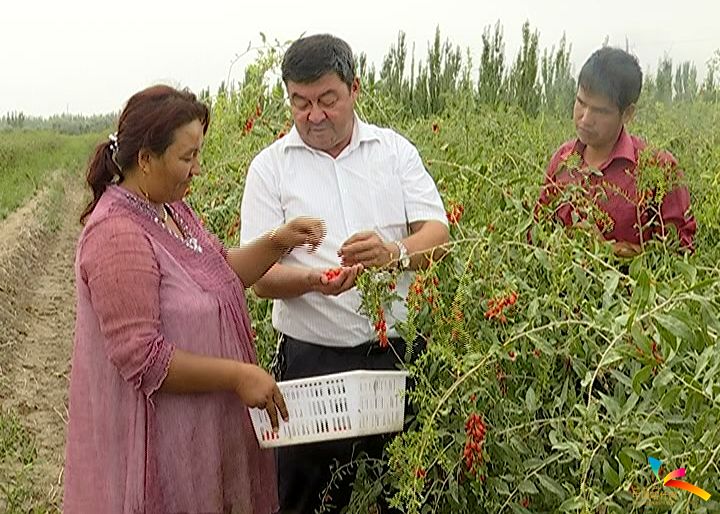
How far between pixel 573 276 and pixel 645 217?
590 mm

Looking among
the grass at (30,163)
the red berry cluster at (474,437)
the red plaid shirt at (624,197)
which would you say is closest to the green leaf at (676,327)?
the red berry cluster at (474,437)

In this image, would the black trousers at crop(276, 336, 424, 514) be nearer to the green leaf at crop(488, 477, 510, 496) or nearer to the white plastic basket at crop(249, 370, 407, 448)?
the white plastic basket at crop(249, 370, 407, 448)

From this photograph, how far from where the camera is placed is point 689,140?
366cm

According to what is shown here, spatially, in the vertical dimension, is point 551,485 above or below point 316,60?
below

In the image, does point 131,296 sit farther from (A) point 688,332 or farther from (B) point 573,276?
(A) point 688,332

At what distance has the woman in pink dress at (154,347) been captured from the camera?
196cm

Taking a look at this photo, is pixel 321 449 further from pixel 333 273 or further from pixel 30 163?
pixel 30 163

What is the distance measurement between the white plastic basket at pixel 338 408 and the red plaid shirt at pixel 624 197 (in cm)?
53

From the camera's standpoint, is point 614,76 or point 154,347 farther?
point 614,76

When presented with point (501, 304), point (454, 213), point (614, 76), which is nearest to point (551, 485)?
point (501, 304)

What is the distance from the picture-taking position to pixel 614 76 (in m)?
2.49

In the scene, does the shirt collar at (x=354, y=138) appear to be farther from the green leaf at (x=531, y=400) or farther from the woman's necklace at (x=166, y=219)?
the green leaf at (x=531, y=400)

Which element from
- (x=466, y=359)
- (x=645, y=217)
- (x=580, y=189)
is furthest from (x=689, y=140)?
(x=466, y=359)

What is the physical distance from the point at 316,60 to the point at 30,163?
16738mm
